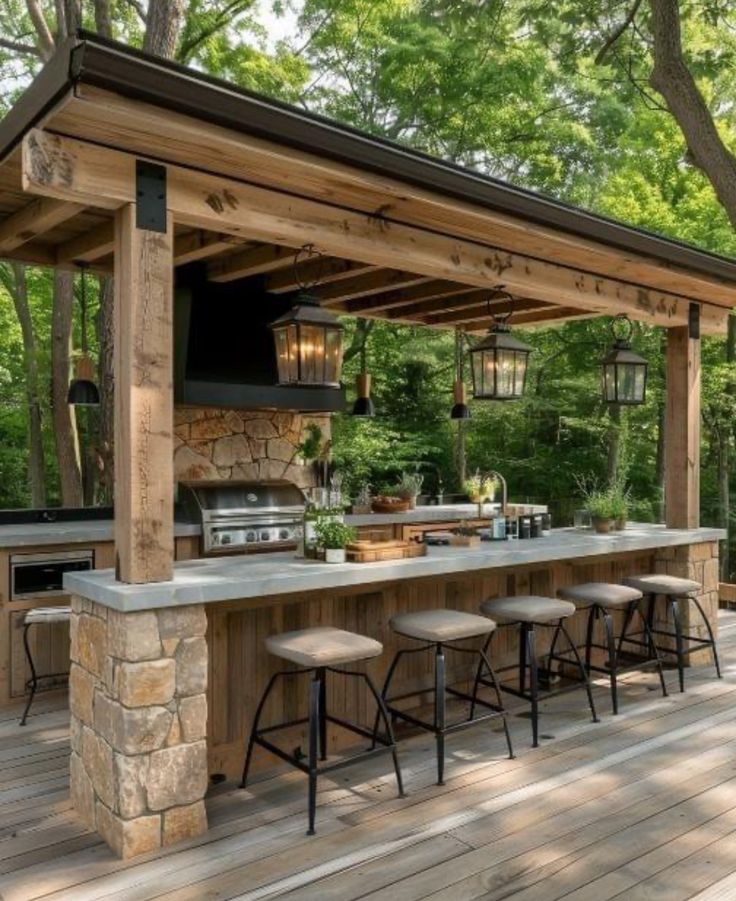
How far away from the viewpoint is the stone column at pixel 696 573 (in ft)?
18.4

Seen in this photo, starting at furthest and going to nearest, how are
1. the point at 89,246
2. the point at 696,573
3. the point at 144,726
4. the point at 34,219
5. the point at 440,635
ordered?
the point at 696,573, the point at 89,246, the point at 34,219, the point at 440,635, the point at 144,726

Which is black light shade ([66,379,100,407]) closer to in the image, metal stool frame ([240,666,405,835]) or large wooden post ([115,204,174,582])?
large wooden post ([115,204,174,582])

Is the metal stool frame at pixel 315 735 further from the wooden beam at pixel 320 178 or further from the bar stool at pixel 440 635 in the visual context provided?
the wooden beam at pixel 320 178

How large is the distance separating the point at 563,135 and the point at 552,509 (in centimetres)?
617

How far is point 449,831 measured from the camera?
3068 mm

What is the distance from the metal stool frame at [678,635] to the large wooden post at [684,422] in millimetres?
623

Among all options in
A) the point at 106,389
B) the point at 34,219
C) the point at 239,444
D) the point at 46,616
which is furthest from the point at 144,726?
the point at 106,389

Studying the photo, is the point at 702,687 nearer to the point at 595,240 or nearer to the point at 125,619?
the point at 595,240

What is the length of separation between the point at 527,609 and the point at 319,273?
2.49 metres

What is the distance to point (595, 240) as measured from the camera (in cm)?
432

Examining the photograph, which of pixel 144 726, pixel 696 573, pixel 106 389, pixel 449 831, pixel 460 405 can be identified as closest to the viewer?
pixel 144 726

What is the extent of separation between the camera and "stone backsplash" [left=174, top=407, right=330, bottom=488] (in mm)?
6281

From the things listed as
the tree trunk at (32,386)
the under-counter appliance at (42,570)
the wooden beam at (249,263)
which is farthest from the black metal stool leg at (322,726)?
the tree trunk at (32,386)

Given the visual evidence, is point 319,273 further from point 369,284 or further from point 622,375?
point 622,375
